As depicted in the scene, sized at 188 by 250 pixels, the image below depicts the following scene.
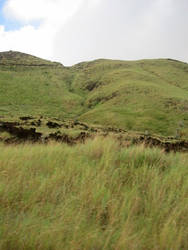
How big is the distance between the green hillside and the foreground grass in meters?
32.5

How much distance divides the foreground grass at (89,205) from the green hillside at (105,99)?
107 feet

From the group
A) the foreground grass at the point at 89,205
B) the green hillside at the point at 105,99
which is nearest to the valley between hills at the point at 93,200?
the foreground grass at the point at 89,205

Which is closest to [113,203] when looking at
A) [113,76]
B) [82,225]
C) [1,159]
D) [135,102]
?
[82,225]

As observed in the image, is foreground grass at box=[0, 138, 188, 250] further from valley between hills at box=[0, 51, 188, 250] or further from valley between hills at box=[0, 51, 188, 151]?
valley between hills at box=[0, 51, 188, 151]

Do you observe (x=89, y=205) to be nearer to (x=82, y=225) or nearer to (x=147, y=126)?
(x=82, y=225)

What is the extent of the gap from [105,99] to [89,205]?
5767 centimetres

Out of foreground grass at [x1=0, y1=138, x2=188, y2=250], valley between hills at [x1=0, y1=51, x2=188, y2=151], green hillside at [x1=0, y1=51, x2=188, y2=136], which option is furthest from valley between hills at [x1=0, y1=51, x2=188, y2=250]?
green hillside at [x1=0, y1=51, x2=188, y2=136]

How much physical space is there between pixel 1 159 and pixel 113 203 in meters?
2.11

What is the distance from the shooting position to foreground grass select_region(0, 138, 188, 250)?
1777 mm

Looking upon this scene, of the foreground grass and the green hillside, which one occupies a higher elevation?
the green hillside

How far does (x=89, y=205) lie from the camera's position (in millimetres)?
2287

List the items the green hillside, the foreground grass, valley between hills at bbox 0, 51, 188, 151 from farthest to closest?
1. the green hillside
2. valley between hills at bbox 0, 51, 188, 151
3. the foreground grass

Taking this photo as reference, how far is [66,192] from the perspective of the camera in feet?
8.52

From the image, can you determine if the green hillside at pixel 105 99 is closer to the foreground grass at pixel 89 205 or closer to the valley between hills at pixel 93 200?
the valley between hills at pixel 93 200
